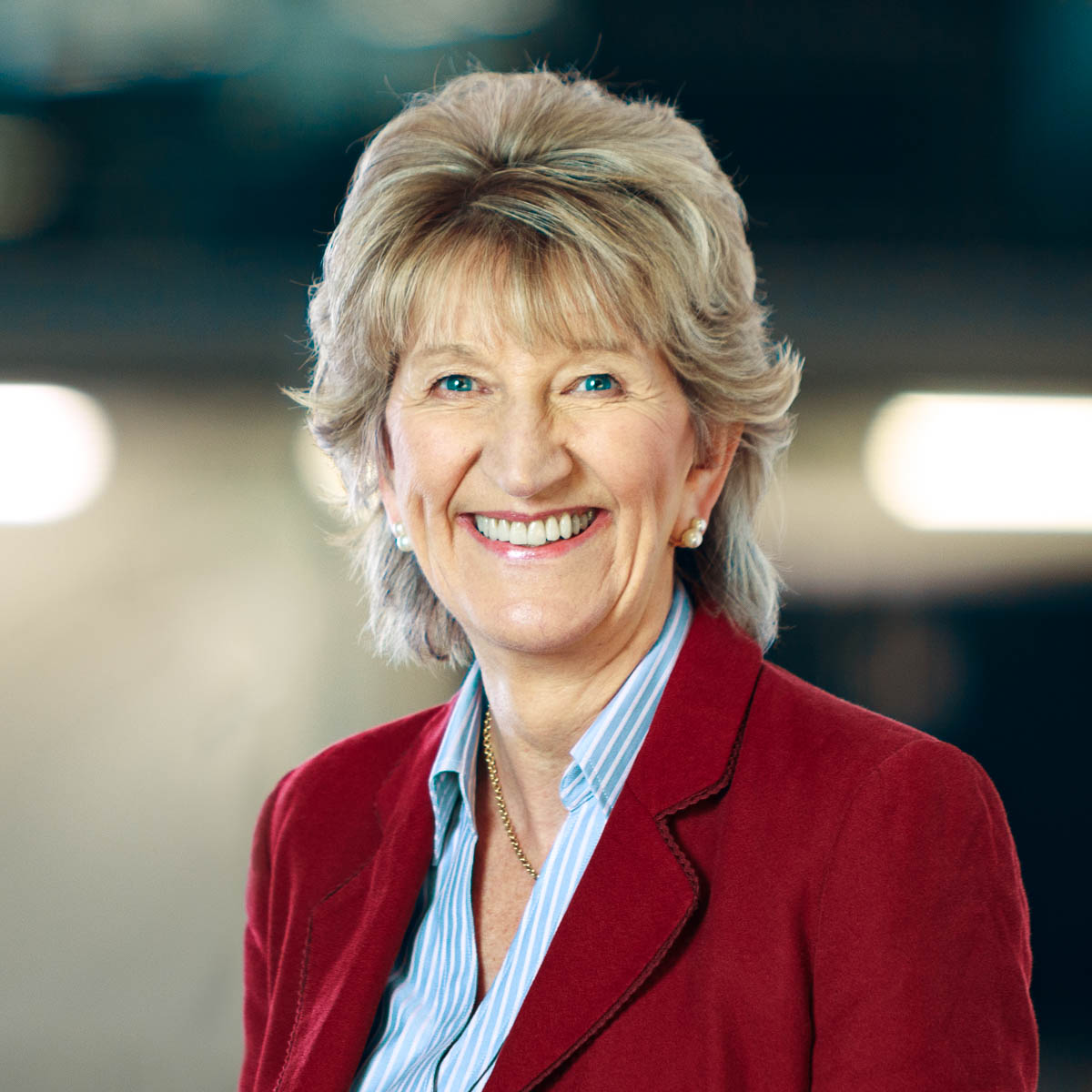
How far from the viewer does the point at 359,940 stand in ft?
4.58

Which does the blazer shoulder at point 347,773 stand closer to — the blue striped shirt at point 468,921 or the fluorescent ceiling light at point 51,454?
the blue striped shirt at point 468,921

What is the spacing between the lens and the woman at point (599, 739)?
1.05m

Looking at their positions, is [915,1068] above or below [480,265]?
below

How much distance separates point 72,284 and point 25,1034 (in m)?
2.01

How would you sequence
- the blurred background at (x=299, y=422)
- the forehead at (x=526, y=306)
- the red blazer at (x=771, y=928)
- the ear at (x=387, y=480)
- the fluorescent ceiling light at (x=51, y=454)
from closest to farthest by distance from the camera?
1. the red blazer at (x=771, y=928)
2. the forehead at (x=526, y=306)
3. the ear at (x=387, y=480)
4. the blurred background at (x=299, y=422)
5. the fluorescent ceiling light at (x=51, y=454)

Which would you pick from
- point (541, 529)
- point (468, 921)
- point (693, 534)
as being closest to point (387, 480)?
point (541, 529)

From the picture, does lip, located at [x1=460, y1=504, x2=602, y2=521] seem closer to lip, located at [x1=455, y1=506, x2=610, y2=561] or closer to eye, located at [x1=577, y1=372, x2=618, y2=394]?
lip, located at [x1=455, y1=506, x2=610, y2=561]

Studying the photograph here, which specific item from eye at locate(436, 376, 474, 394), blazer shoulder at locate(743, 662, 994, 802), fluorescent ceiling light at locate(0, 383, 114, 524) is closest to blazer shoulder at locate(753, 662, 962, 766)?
blazer shoulder at locate(743, 662, 994, 802)

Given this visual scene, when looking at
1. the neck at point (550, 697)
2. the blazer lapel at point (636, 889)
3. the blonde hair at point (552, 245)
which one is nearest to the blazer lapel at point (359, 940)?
the neck at point (550, 697)

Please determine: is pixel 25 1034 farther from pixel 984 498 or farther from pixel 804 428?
pixel 984 498

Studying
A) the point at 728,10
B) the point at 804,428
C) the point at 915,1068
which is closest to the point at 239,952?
the point at 804,428

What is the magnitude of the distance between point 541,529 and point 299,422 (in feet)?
6.36

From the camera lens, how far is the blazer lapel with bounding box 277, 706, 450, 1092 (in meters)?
1.33

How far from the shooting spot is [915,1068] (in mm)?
976
